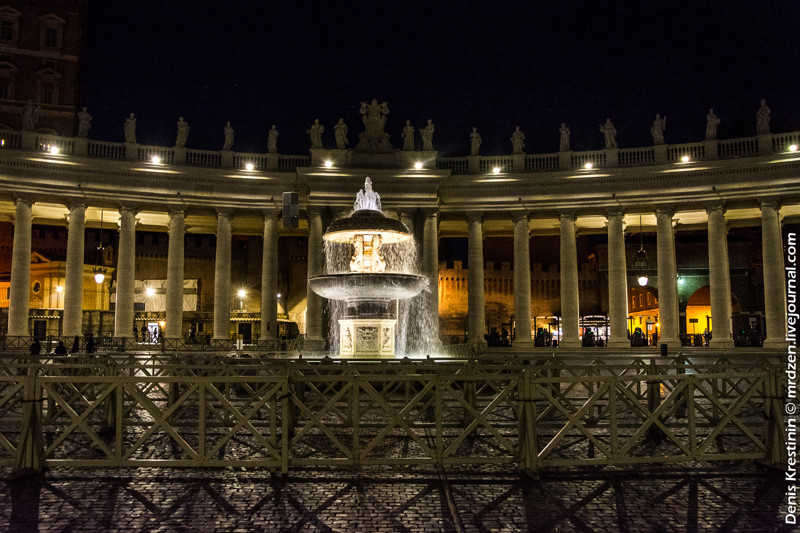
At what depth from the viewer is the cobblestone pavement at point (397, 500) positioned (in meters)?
7.42

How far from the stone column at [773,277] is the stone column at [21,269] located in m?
42.4

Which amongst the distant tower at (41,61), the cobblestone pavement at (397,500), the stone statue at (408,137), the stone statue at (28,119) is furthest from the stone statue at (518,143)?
the distant tower at (41,61)

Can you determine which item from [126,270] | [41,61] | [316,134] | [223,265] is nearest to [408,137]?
[316,134]

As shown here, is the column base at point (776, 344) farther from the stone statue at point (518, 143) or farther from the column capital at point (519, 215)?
the stone statue at point (518, 143)

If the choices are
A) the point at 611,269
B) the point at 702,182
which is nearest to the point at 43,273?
the point at 611,269

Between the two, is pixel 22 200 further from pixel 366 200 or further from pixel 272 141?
pixel 366 200

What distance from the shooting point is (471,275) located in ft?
135

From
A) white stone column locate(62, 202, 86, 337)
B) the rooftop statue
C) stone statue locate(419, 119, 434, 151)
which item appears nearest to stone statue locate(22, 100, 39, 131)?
white stone column locate(62, 202, 86, 337)

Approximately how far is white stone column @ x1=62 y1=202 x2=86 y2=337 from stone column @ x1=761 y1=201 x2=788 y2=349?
3973 cm

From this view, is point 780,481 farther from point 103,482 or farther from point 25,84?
point 25,84

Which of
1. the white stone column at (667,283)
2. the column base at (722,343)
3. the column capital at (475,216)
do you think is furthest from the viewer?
the column capital at (475,216)

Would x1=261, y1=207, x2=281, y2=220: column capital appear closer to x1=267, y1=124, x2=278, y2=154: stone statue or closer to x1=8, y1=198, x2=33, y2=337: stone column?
x1=267, y1=124, x2=278, y2=154: stone statue

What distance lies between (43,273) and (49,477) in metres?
Result: 51.7

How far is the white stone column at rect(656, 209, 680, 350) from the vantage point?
38531 millimetres
